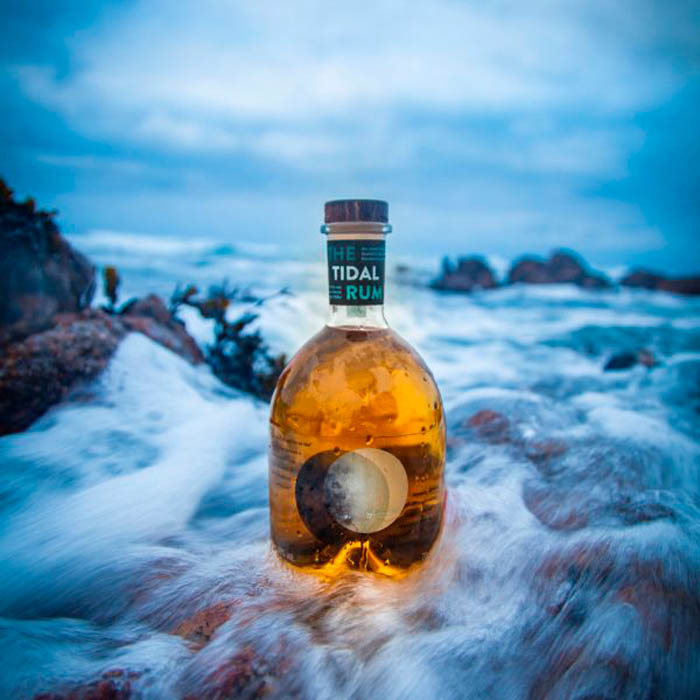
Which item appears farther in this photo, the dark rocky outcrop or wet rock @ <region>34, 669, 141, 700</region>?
the dark rocky outcrop

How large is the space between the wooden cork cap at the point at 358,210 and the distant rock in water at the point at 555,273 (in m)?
14.6

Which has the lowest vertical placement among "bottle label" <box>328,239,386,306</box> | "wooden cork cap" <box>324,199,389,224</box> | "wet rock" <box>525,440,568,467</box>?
"wet rock" <box>525,440,568,467</box>

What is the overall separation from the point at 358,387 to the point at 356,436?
14 centimetres

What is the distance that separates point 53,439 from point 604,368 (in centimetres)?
470

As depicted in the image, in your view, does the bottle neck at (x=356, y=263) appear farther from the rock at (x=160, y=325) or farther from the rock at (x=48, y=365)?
the rock at (x=160, y=325)

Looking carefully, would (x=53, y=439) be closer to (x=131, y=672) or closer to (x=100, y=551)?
(x=100, y=551)

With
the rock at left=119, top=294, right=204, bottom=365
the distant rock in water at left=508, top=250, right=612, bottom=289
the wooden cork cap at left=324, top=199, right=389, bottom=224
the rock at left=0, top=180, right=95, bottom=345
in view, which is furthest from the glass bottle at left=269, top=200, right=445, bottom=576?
the distant rock in water at left=508, top=250, right=612, bottom=289

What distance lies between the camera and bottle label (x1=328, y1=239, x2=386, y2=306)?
4.76ft

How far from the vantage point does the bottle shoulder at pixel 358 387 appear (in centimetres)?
145

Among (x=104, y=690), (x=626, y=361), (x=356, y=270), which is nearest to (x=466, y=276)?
(x=626, y=361)

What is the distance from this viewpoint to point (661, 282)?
14.6 metres

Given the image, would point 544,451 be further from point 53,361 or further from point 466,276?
point 466,276

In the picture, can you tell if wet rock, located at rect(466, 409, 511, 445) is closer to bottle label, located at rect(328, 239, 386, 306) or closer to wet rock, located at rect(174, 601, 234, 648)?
bottle label, located at rect(328, 239, 386, 306)

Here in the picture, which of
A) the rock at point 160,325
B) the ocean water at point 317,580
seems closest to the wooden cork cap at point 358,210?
the ocean water at point 317,580
